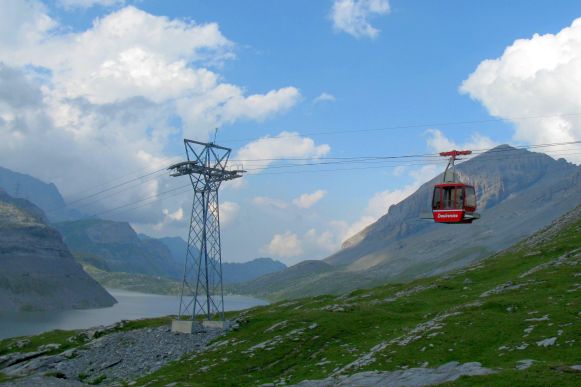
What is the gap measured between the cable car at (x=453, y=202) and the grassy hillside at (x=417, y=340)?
27.6 ft

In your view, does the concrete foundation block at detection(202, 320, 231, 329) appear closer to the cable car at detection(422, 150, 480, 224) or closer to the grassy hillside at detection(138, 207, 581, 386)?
the grassy hillside at detection(138, 207, 581, 386)

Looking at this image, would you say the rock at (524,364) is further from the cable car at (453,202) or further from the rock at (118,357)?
Answer: the rock at (118,357)

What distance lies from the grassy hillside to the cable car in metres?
8.40

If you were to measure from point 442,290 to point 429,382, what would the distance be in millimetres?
44494

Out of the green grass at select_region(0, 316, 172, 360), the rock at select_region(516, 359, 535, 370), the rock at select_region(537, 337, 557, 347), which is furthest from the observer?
the green grass at select_region(0, 316, 172, 360)

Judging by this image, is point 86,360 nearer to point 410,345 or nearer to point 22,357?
point 22,357

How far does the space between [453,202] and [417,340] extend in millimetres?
13348

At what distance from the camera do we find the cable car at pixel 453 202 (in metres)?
47.3

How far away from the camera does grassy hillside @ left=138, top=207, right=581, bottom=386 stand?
34.3m

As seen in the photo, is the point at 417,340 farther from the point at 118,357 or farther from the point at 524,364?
the point at 118,357

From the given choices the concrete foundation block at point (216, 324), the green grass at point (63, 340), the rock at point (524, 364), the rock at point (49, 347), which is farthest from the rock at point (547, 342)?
the rock at point (49, 347)

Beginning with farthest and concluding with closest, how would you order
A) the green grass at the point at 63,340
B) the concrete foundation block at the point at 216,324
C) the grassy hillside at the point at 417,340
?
the green grass at the point at 63,340, the concrete foundation block at the point at 216,324, the grassy hillside at the point at 417,340

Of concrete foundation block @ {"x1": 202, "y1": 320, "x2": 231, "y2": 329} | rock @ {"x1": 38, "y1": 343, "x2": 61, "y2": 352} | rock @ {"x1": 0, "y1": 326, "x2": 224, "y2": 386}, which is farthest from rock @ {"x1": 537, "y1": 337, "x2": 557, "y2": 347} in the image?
rock @ {"x1": 38, "y1": 343, "x2": 61, "y2": 352}

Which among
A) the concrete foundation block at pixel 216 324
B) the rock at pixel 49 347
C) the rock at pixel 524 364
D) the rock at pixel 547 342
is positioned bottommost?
the rock at pixel 49 347
